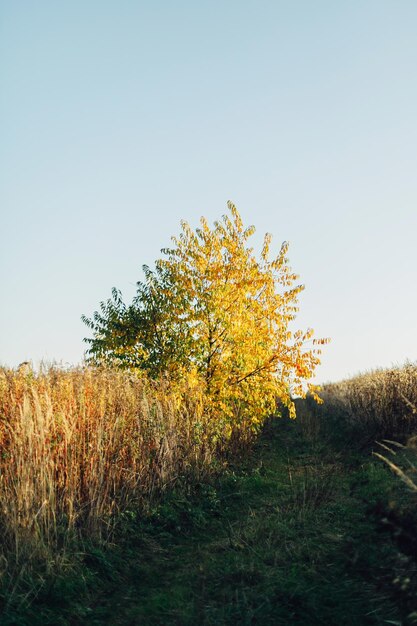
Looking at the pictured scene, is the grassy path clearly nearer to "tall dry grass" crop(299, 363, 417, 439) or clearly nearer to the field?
the field

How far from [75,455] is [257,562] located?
2846 mm

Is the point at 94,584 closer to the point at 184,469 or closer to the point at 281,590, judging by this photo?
the point at 281,590

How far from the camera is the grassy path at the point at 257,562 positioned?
5.49m

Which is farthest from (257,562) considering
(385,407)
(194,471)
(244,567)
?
(385,407)

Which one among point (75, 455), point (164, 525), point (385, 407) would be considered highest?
point (75, 455)

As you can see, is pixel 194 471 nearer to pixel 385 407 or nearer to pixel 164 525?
pixel 164 525

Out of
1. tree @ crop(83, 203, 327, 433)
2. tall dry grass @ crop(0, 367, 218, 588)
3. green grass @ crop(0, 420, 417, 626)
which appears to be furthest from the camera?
tree @ crop(83, 203, 327, 433)

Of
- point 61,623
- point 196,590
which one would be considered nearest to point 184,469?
point 196,590

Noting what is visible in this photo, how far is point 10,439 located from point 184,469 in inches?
164

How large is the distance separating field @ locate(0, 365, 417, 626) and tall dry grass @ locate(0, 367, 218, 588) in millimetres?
26

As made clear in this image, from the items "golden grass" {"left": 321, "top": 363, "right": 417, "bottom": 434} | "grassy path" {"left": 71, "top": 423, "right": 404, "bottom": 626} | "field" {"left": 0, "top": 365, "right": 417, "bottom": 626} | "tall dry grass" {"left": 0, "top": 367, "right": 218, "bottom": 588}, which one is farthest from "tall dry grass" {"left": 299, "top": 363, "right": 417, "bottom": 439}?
"tall dry grass" {"left": 0, "top": 367, "right": 218, "bottom": 588}

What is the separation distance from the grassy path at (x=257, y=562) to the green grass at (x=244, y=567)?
15mm

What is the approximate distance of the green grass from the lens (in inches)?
212

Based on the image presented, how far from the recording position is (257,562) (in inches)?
263
